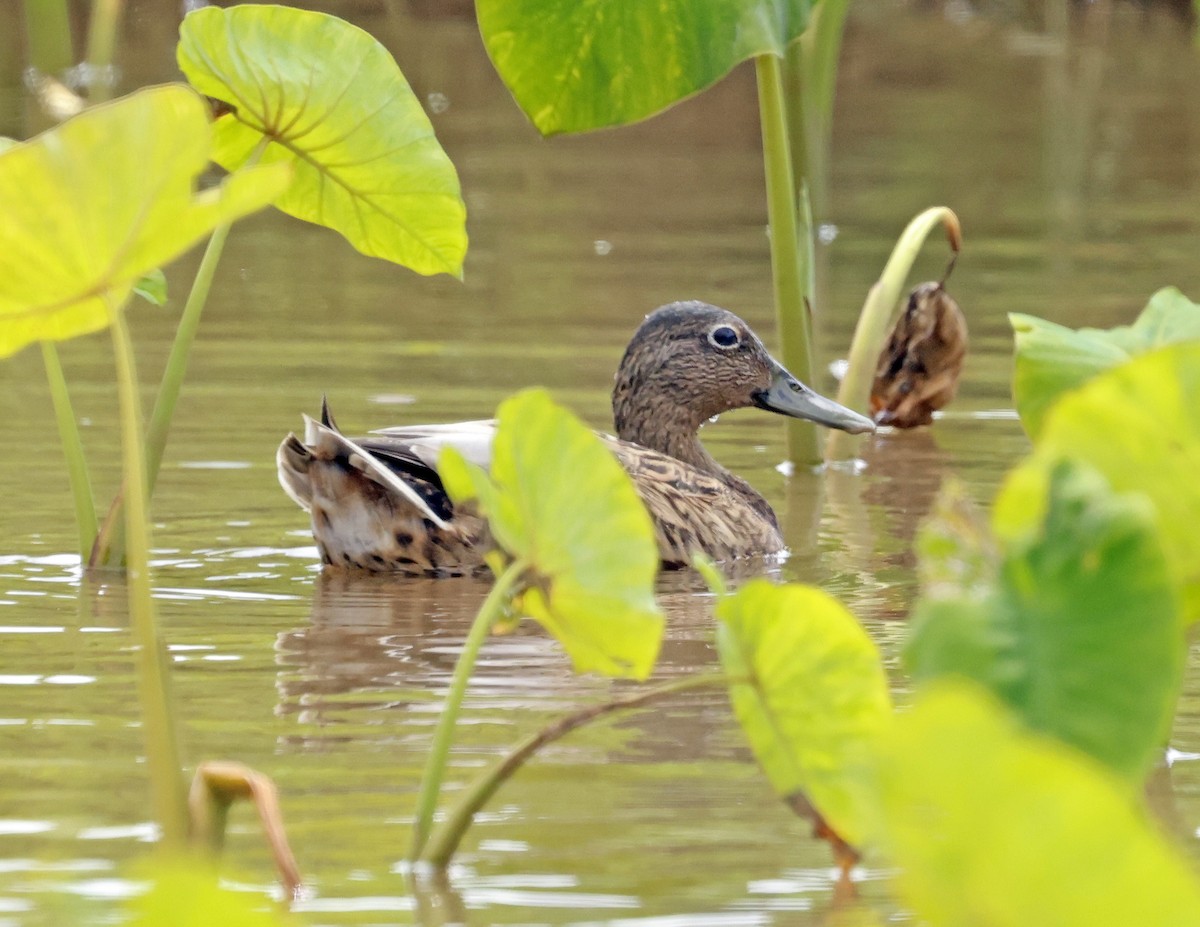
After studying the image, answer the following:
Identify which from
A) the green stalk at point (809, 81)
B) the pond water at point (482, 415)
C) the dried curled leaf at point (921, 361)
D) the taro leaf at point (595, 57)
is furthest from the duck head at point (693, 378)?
the taro leaf at point (595, 57)

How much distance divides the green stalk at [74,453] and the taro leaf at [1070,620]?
3097 mm

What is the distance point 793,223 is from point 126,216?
12.7 feet

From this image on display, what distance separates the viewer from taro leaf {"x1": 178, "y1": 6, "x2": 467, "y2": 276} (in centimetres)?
442

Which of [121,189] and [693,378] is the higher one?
[121,189]

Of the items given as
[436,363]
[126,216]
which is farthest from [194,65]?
[436,363]

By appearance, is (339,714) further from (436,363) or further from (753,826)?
(436,363)

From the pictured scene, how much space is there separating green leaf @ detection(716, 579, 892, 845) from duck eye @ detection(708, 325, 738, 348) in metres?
3.95

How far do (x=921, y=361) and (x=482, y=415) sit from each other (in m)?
1.61

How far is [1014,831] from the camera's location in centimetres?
193

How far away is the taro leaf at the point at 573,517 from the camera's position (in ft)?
9.84

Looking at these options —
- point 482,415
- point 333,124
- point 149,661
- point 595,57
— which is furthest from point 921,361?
point 149,661

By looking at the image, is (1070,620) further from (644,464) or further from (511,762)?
(644,464)

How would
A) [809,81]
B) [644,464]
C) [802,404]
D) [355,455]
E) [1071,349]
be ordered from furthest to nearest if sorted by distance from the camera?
[809,81]
[802,404]
[644,464]
[355,455]
[1071,349]

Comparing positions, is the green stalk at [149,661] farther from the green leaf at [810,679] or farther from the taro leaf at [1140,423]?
the taro leaf at [1140,423]
